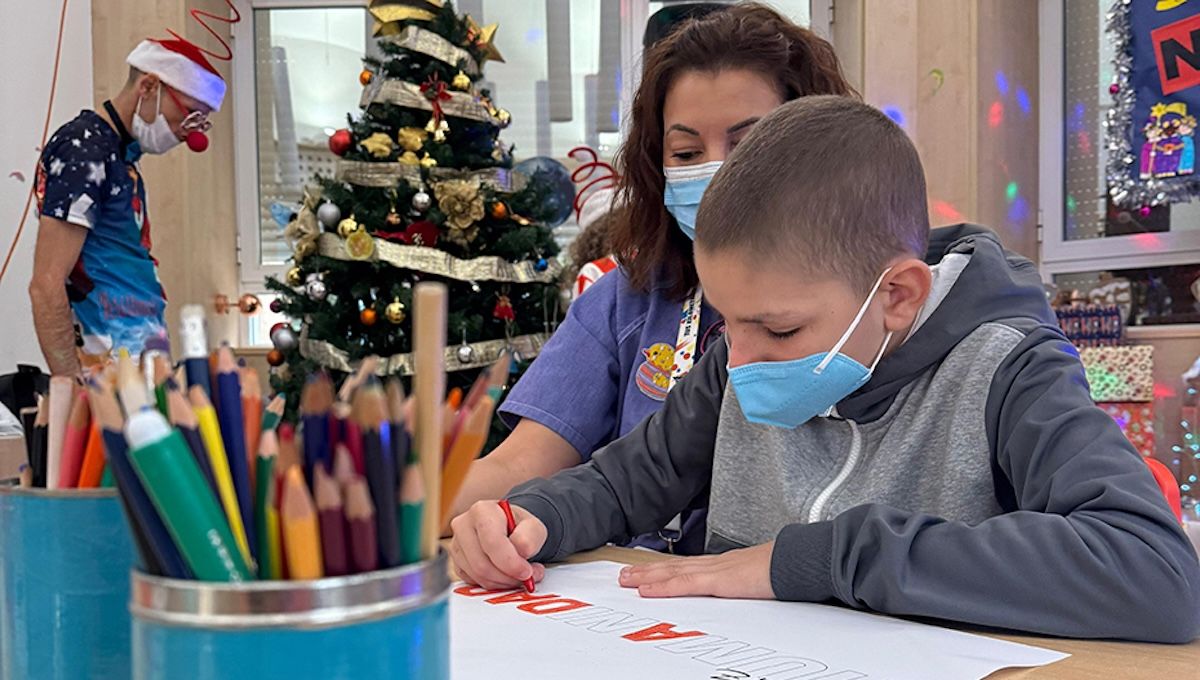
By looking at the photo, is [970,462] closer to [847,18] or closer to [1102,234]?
[1102,234]

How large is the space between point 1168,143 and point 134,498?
3.47 metres

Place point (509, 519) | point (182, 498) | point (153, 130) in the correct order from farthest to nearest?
point (153, 130) < point (509, 519) < point (182, 498)

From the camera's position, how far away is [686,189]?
1246 millimetres

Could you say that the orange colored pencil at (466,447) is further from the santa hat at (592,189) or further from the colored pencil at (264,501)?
the santa hat at (592,189)

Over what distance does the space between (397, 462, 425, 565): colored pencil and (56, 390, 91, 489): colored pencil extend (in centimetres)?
16

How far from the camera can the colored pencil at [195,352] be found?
33cm

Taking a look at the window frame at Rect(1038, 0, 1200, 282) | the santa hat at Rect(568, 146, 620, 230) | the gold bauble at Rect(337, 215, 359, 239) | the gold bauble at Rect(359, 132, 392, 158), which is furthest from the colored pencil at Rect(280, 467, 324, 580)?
the window frame at Rect(1038, 0, 1200, 282)

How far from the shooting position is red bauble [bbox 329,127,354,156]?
130 inches

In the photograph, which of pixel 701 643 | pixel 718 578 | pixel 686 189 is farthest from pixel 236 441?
pixel 686 189

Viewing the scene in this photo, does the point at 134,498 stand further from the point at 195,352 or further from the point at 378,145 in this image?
the point at 378,145

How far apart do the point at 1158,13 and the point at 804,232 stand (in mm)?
2959

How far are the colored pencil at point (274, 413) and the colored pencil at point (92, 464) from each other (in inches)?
2.9

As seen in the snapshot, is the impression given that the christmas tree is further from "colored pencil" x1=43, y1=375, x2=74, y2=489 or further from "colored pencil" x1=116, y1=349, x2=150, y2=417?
"colored pencil" x1=116, y1=349, x2=150, y2=417

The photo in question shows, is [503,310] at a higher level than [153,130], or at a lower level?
lower
